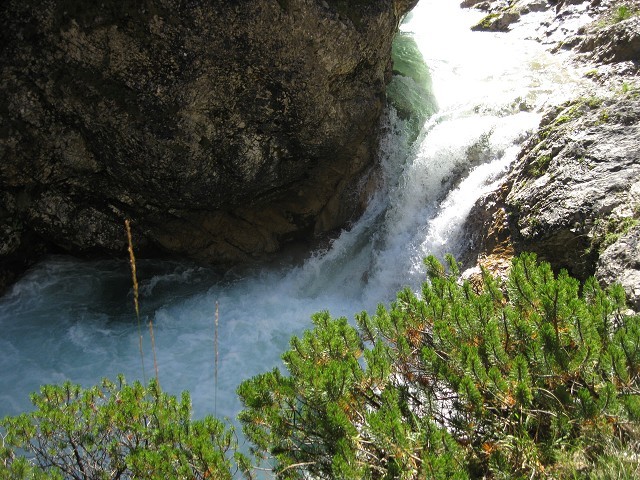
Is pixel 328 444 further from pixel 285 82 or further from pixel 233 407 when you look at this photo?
pixel 285 82

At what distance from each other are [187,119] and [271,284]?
3.20 m

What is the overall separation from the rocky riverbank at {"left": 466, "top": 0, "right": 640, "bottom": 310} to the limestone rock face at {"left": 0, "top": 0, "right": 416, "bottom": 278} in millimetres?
2911

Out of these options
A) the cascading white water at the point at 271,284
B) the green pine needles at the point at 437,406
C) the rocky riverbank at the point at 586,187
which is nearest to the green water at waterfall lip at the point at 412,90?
the cascading white water at the point at 271,284

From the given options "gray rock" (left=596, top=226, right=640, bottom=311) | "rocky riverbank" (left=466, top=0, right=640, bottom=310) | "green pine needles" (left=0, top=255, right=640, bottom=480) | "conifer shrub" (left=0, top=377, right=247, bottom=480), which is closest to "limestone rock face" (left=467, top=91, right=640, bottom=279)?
"rocky riverbank" (left=466, top=0, right=640, bottom=310)

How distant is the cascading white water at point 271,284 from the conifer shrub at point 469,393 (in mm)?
3793

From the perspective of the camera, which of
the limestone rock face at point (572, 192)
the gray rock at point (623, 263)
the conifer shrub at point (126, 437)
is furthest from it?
the limestone rock face at point (572, 192)

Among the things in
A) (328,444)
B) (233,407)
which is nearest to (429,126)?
(233,407)

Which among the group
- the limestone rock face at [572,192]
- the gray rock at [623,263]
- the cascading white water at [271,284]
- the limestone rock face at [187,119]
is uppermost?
the limestone rock face at [187,119]

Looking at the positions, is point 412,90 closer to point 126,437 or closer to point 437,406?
point 437,406

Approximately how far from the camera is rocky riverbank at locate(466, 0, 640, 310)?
5.46 m

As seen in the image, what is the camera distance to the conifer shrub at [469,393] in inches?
110

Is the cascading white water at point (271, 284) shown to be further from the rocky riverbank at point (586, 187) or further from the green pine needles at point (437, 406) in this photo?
the green pine needles at point (437, 406)

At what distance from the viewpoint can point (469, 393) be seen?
2.91 metres

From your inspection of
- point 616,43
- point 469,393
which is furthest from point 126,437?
point 616,43
